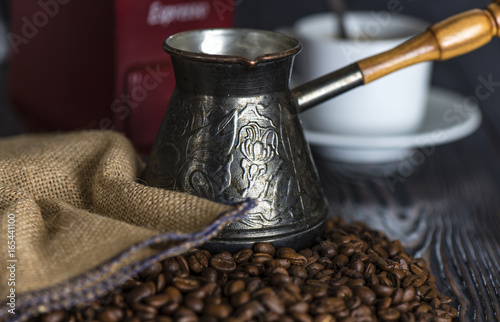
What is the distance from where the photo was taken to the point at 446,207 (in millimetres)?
1206

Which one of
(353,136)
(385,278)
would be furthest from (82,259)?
(353,136)

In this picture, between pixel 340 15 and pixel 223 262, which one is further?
pixel 340 15

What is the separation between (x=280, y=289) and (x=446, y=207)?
0.59 m

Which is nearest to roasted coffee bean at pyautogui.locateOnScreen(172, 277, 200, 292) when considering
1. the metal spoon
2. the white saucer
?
the white saucer

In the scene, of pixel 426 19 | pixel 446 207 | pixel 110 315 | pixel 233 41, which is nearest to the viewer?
pixel 110 315

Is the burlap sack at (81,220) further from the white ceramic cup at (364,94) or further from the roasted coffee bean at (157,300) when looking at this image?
the white ceramic cup at (364,94)

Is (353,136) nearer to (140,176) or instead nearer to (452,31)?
(452,31)

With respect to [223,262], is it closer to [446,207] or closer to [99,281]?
[99,281]

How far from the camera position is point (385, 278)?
0.78 metres

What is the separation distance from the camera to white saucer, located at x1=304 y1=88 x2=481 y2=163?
48.9 inches

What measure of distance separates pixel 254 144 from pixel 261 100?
6cm

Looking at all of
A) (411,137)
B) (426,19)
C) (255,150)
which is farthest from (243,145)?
(426,19)

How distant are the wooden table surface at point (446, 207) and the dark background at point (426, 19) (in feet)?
0.83

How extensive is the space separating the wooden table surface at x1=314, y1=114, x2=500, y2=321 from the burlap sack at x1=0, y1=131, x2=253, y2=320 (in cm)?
38
